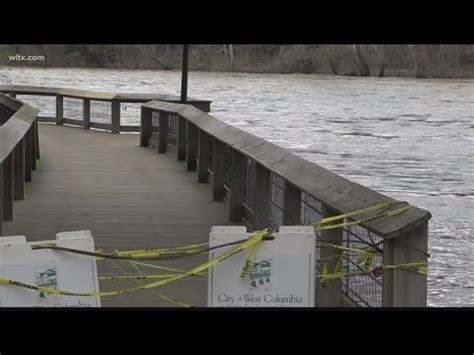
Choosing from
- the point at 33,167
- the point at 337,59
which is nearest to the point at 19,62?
the point at 337,59

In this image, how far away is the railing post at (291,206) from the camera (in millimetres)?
6871

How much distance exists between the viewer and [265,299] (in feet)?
16.0

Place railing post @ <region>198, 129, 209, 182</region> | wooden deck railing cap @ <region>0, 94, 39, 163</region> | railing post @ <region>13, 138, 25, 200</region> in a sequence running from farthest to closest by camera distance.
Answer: railing post @ <region>198, 129, 209, 182</region>, railing post @ <region>13, 138, 25, 200</region>, wooden deck railing cap @ <region>0, 94, 39, 163</region>

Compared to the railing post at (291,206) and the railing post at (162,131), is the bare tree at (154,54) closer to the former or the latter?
the railing post at (162,131)

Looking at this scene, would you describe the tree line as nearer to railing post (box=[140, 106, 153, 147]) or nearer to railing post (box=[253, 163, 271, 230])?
railing post (box=[140, 106, 153, 147])

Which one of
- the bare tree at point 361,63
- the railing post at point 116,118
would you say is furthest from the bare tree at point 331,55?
the railing post at point 116,118

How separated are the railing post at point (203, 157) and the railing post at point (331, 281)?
6475mm

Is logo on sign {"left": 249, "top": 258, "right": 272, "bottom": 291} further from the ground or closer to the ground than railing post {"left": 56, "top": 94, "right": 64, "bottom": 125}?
further from the ground

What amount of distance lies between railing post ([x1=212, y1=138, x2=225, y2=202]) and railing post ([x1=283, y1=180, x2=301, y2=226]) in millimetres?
3895

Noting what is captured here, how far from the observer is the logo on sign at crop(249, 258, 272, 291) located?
190 inches

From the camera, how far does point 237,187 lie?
971 cm

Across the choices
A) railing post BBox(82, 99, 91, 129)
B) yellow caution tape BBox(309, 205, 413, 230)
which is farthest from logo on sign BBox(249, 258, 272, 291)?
railing post BBox(82, 99, 91, 129)
